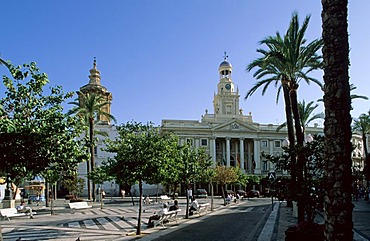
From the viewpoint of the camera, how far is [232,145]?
8088 cm

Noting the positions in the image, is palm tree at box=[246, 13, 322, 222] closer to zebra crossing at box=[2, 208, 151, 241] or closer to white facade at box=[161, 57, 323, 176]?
zebra crossing at box=[2, 208, 151, 241]

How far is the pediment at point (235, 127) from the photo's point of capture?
78.1 m

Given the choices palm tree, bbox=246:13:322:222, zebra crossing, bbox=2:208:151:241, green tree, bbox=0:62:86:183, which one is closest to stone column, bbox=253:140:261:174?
palm tree, bbox=246:13:322:222

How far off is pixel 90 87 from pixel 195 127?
74.2 ft

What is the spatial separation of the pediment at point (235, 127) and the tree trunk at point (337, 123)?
7072cm

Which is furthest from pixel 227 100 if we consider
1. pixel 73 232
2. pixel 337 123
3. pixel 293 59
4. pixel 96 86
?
pixel 337 123

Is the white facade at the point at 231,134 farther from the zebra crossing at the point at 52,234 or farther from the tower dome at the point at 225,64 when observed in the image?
the zebra crossing at the point at 52,234

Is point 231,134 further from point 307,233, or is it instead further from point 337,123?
point 337,123

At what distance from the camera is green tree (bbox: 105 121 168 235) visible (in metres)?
16.3

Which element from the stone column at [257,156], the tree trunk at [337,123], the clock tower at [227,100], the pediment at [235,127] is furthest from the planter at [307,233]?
the clock tower at [227,100]

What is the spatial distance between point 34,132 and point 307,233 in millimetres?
8079

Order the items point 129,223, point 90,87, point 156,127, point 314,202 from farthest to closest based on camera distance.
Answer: point 90,87
point 129,223
point 156,127
point 314,202

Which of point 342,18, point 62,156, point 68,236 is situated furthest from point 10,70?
point 68,236

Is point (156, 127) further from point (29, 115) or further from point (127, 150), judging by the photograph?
point (29, 115)
